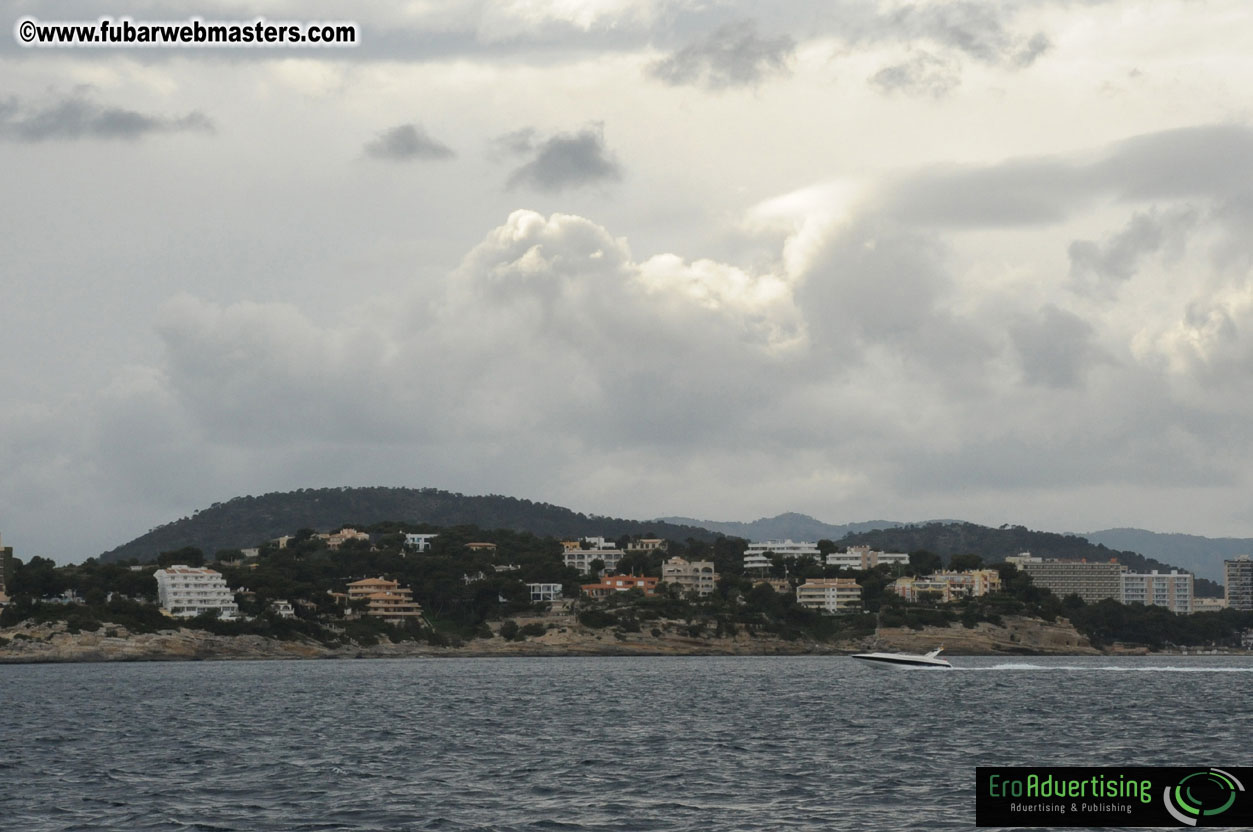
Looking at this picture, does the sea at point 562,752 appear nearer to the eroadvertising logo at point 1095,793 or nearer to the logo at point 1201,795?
the logo at point 1201,795

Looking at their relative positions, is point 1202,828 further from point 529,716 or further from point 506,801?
point 529,716

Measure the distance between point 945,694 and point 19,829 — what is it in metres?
107

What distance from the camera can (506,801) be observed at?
200 ft

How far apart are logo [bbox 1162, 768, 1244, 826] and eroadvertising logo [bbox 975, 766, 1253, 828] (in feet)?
0.17

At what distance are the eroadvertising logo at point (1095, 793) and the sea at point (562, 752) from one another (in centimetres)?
1096

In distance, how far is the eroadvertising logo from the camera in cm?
3916

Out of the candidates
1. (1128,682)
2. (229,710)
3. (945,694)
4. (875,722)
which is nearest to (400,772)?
(875,722)

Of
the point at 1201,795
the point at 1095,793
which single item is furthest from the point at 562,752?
the point at 1095,793

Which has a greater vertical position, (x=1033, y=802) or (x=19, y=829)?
(x=1033, y=802)

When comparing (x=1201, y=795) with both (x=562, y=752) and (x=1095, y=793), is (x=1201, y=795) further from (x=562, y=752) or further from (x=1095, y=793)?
(x=562, y=752)

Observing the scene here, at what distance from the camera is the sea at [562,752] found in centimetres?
5766

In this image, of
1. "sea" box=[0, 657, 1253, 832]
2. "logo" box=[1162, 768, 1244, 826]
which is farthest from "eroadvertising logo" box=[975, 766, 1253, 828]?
"sea" box=[0, 657, 1253, 832]

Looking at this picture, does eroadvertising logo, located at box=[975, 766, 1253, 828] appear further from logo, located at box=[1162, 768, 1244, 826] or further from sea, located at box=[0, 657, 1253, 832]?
sea, located at box=[0, 657, 1253, 832]

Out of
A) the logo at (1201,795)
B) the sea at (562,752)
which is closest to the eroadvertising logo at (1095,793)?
the logo at (1201,795)
